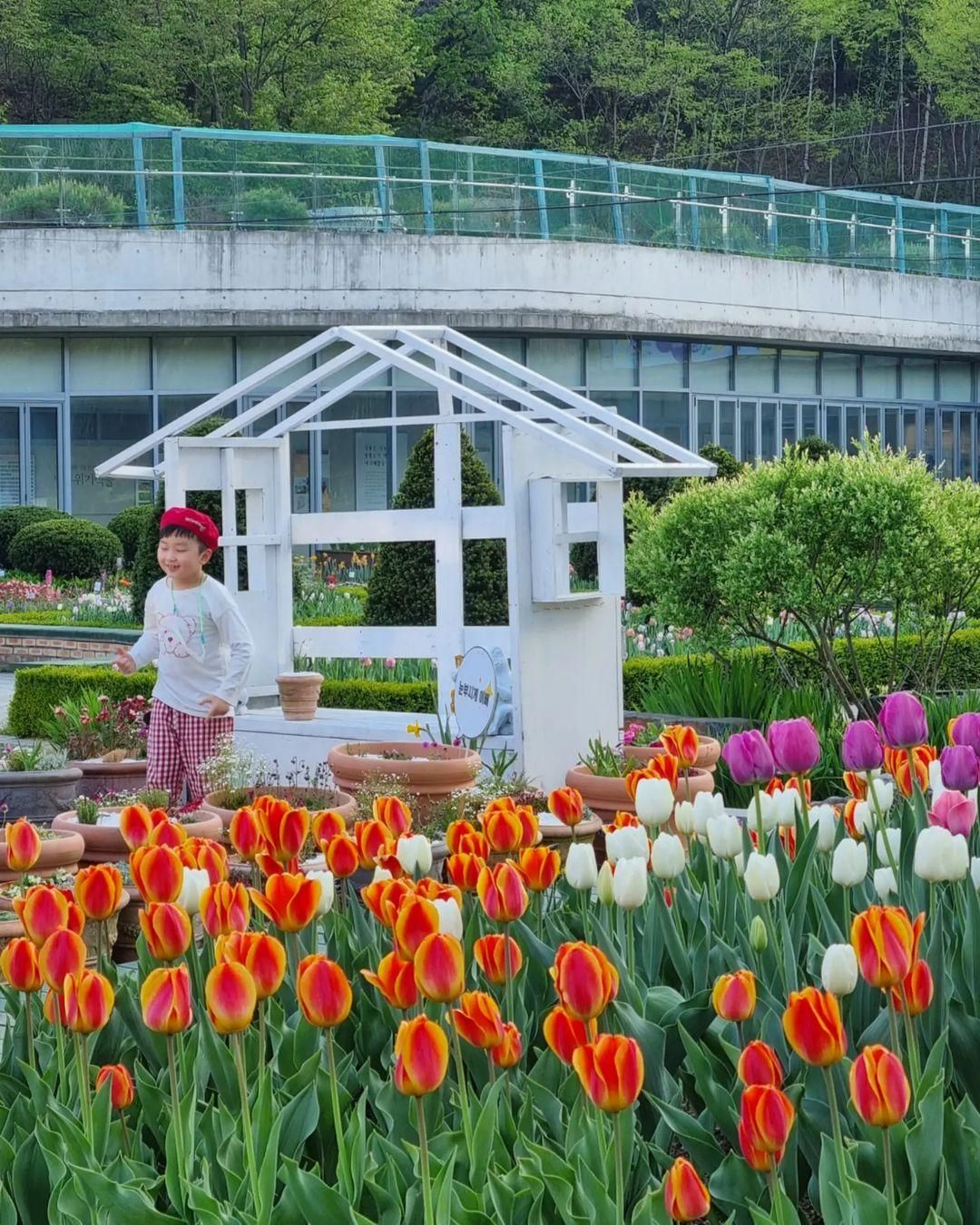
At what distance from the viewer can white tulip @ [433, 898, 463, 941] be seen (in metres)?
2.43

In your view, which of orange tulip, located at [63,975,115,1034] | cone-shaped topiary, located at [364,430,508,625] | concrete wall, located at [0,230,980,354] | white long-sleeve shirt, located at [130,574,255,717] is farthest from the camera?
concrete wall, located at [0,230,980,354]

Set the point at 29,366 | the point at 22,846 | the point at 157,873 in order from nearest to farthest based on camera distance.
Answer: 1. the point at 157,873
2. the point at 22,846
3. the point at 29,366

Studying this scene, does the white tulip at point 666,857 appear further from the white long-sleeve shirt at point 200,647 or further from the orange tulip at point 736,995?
the white long-sleeve shirt at point 200,647

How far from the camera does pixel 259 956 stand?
2.32 metres

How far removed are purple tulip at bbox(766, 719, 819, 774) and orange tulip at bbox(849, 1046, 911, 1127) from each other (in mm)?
1546

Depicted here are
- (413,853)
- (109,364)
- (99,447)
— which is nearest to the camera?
(413,853)

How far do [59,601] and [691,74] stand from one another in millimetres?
32817

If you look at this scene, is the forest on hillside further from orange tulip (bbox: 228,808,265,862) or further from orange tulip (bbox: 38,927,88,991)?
orange tulip (bbox: 38,927,88,991)

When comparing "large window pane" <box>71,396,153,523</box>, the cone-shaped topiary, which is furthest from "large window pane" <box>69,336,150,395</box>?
the cone-shaped topiary

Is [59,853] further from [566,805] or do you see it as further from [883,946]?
[883,946]

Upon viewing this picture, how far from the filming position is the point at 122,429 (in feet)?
87.9

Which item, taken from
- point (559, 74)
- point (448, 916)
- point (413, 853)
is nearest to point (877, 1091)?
point (448, 916)

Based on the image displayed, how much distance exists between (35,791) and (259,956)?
214 inches

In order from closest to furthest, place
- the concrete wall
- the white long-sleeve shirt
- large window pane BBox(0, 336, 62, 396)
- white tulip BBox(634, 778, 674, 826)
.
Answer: white tulip BBox(634, 778, 674, 826) → the white long-sleeve shirt → the concrete wall → large window pane BBox(0, 336, 62, 396)
